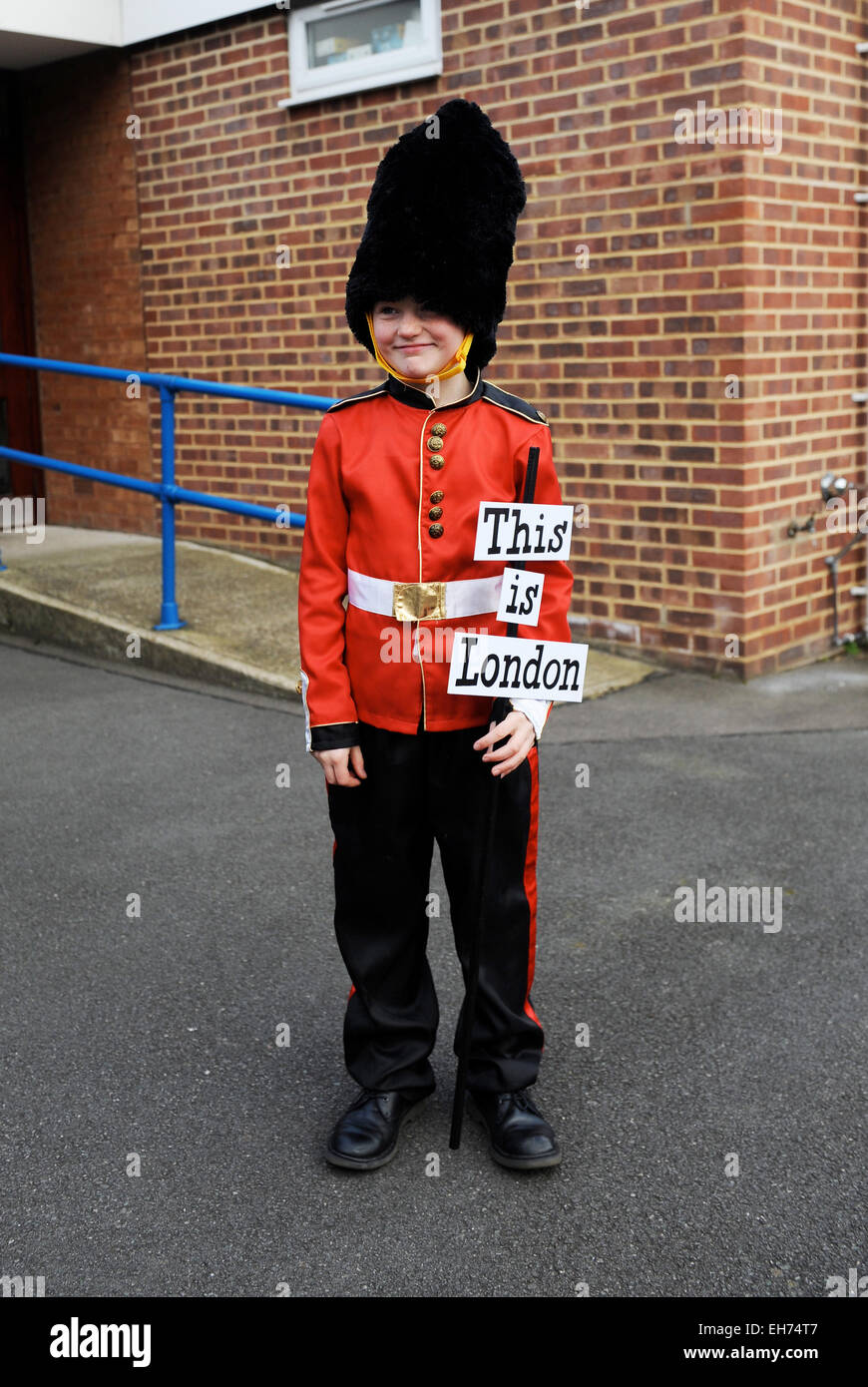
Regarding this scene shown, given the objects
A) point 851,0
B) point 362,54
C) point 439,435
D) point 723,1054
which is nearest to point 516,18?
point 362,54

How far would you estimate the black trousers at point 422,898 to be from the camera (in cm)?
288

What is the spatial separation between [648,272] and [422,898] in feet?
13.6

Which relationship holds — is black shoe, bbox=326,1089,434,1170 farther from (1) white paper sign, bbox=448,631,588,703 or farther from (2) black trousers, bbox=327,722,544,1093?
(1) white paper sign, bbox=448,631,588,703

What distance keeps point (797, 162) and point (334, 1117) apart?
4.84 metres

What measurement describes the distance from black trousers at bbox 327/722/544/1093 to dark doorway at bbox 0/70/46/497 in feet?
23.9

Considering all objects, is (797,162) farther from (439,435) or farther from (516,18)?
(439,435)

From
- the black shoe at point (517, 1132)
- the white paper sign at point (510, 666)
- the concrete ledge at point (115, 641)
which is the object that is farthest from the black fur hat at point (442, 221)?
the concrete ledge at point (115, 641)

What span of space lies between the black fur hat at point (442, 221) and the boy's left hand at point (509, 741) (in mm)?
731

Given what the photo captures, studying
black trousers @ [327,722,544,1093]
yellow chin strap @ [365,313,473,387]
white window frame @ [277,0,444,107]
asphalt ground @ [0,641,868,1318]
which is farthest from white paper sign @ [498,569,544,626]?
white window frame @ [277,0,444,107]

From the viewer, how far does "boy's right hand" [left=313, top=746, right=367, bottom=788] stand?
2.82 metres

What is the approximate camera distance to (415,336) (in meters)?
2.71

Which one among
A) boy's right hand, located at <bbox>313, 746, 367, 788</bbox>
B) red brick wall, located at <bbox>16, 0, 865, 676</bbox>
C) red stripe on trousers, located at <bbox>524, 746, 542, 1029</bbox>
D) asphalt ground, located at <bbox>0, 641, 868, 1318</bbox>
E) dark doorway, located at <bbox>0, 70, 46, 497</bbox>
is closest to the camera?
asphalt ground, located at <bbox>0, 641, 868, 1318</bbox>

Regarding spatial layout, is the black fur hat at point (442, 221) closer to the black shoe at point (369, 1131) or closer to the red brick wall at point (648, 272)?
the black shoe at point (369, 1131)

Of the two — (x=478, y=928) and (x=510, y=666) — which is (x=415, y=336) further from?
(x=478, y=928)
